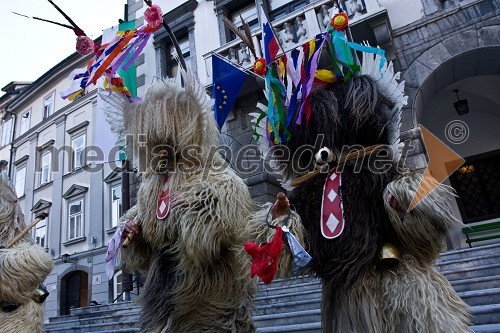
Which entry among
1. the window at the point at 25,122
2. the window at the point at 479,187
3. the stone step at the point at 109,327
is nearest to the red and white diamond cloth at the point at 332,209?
the stone step at the point at 109,327

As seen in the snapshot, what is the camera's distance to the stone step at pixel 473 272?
375cm

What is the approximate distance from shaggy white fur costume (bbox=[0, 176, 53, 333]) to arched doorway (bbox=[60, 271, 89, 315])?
10088 mm

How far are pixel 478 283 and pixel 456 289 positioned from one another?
0.20 metres

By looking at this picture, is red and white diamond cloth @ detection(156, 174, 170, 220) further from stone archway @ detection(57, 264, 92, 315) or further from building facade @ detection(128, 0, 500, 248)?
stone archway @ detection(57, 264, 92, 315)

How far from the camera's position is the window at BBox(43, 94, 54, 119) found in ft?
53.0

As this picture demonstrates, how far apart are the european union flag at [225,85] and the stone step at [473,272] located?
2.90 m

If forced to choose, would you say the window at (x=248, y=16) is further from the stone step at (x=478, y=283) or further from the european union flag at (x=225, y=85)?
the stone step at (x=478, y=283)

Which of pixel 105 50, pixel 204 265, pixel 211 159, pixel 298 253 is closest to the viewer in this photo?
pixel 298 253

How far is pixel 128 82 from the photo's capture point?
3268 millimetres

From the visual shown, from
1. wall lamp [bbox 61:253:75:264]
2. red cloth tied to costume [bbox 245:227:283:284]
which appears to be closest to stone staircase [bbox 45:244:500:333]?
red cloth tied to costume [bbox 245:227:283:284]

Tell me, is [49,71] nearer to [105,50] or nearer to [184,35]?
[184,35]

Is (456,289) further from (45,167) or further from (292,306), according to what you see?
(45,167)

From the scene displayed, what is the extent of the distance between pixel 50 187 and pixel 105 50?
13725mm

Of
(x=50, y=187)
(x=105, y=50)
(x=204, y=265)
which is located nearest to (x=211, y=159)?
(x=204, y=265)
